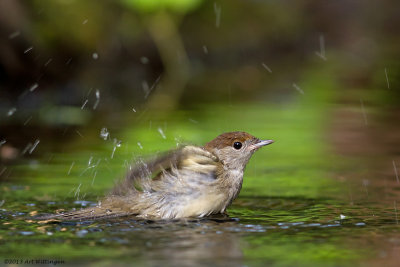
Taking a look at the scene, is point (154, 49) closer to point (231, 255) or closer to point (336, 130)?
point (336, 130)

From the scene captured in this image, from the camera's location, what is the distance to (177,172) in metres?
6.73

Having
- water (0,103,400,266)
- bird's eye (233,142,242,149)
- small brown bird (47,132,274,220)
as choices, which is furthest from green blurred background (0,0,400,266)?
bird's eye (233,142,242,149)

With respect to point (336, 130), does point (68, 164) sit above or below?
below

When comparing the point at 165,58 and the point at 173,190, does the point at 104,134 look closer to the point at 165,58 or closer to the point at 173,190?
the point at 173,190

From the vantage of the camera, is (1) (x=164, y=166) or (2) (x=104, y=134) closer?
(1) (x=164, y=166)

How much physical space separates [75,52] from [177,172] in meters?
10.7

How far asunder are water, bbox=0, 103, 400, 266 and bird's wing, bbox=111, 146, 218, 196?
5.8 inches

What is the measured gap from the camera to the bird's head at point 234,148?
726cm

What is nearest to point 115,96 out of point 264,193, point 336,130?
point 336,130

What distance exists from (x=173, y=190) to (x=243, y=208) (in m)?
0.80

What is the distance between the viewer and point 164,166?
6734 mm

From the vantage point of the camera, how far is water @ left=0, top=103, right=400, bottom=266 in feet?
17.5

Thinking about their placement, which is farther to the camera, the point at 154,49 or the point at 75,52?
the point at 154,49

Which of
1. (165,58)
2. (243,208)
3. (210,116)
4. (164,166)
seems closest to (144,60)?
(165,58)
